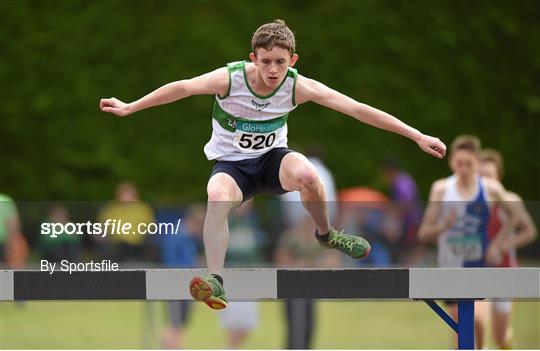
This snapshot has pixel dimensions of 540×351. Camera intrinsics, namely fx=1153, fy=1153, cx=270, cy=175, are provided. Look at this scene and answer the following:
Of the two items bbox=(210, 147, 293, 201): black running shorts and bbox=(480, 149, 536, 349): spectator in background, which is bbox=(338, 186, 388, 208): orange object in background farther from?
bbox=(210, 147, 293, 201): black running shorts

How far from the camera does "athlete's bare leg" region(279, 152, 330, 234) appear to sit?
204 inches

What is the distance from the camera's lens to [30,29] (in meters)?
13.6

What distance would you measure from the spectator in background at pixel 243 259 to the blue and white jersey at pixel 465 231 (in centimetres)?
149

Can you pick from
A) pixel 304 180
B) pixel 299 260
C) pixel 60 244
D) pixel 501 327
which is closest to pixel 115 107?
pixel 304 180

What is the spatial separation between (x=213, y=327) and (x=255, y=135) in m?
6.53

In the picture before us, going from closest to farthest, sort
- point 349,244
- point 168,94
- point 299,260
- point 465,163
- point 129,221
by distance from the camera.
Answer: point 168,94, point 349,244, point 129,221, point 465,163, point 299,260

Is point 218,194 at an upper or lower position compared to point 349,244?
upper

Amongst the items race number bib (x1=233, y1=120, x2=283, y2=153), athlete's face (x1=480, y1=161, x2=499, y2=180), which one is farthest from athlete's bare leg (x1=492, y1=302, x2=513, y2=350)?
race number bib (x1=233, y1=120, x2=283, y2=153)

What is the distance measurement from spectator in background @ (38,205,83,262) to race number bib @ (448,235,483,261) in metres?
2.35

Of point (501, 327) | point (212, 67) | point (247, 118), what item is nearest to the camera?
point (247, 118)

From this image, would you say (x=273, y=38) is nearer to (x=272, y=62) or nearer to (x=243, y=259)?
(x=272, y=62)

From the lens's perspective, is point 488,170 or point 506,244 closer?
point 506,244

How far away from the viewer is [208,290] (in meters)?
4.97

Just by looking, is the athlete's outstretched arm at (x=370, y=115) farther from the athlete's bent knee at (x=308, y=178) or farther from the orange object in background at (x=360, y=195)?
the orange object in background at (x=360, y=195)
